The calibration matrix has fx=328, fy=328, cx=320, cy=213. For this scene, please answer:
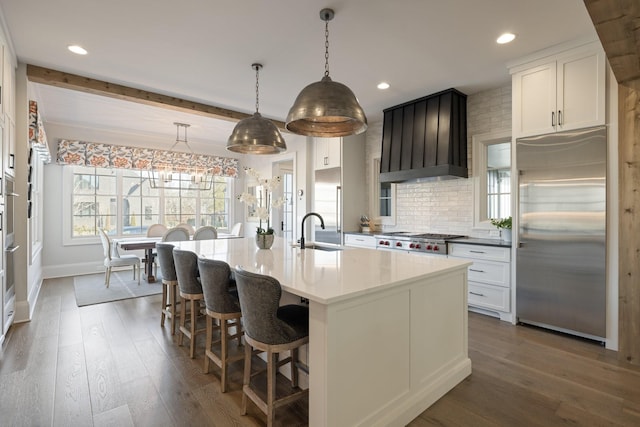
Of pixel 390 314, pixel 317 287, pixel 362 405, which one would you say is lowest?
pixel 362 405

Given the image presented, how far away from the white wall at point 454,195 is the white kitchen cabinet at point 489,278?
61 centimetres

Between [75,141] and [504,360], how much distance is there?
717cm

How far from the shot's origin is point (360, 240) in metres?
5.07

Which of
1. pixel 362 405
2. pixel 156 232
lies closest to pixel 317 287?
pixel 362 405

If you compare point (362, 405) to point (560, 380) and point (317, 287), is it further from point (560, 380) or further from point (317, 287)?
point (560, 380)

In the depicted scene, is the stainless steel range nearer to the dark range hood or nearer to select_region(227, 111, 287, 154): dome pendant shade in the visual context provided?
the dark range hood

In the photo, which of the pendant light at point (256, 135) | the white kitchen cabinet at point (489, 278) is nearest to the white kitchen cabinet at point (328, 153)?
the pendant light at point (256, 135)

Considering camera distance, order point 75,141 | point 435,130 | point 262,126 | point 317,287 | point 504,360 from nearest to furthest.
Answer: point 317,287, point 504,360, point 262,126, point 435,130, point 75,141

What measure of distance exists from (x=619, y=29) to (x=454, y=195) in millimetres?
2780

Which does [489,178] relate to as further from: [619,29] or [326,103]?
[326,103]

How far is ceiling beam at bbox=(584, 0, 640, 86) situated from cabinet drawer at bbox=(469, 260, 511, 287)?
2.01 metres

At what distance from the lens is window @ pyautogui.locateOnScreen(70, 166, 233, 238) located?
6242 millimetres

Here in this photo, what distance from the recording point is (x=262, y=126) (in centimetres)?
315

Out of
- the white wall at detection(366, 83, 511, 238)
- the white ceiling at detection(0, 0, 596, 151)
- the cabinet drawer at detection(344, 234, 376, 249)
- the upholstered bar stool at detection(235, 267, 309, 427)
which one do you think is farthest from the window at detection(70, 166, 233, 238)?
the upholstered bar stool at detection(235, 267, 309, 427)
